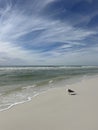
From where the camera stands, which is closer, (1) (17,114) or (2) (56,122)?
(2) (56,122)

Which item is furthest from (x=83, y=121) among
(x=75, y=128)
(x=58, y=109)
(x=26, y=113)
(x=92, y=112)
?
(x=26, y=113)

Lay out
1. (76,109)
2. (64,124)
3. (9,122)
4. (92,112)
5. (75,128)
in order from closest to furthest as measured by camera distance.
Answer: (75,128) → (64,124) → (9,122) → (92,112) → (76,109)

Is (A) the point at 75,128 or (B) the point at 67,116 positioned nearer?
(A) the point at 75,128

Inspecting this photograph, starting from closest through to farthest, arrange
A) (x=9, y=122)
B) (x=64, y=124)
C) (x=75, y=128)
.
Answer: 1. (x=75, y=128)
2. (x=64, y=124)
3. (x=9, y=122)

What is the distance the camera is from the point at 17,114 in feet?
16.1

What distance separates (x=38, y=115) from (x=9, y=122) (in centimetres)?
86

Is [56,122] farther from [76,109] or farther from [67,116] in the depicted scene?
[76,109]

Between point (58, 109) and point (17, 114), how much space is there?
1278 mm

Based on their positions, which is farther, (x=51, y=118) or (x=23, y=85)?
(x=23, y=85)

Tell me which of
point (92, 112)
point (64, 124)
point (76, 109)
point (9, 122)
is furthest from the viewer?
point (76, 109)

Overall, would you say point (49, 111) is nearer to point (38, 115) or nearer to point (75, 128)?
point (38, 115)

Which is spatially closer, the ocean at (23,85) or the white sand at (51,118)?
the white sand at (51,118)

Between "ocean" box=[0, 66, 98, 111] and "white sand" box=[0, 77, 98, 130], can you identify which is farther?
"ocean" box=[0, 66, 98, 111]

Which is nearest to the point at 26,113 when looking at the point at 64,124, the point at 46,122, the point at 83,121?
the point at 46,122
